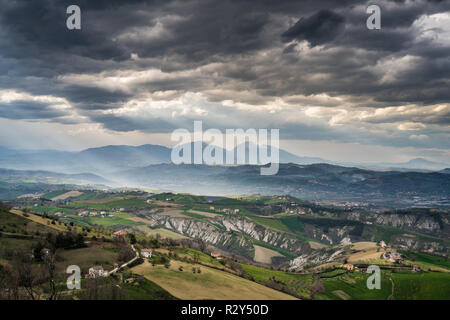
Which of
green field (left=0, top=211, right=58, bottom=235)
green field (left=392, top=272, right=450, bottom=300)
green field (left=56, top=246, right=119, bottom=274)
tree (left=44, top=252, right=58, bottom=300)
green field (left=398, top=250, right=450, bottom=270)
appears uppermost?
tree (left=44, top=252, right=58, bottom=300)

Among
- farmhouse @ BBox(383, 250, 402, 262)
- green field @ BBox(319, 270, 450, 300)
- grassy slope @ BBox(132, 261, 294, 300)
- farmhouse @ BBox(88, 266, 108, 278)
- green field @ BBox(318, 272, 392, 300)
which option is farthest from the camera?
farmhouse @ BBox(383, 250, 402, 262)

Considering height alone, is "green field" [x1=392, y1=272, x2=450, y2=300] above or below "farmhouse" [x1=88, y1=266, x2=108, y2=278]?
below

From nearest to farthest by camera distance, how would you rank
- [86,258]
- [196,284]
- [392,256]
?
[196,284], [86,258], [392,256]

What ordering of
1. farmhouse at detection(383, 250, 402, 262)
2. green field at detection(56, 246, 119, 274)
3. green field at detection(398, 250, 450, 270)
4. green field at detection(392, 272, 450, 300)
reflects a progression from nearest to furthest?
1. green field at detection(56, 246, 119, 274)
2. green field at detection(392, 272, 450, 300)
3. farmhouse at detection(383, 250, 402, 262)
4. green field at detection(398, 250, 450, 270)

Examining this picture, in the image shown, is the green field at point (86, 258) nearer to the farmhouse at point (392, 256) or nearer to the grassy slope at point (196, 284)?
the grassy slope at point (196, 284)

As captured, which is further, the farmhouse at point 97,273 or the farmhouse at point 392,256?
the farmhouse at point 392,256

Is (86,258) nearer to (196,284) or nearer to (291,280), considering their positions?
(196,284)

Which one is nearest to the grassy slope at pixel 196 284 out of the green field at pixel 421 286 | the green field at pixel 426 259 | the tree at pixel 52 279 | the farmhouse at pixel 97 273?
the farmhouse at pixel 97 273

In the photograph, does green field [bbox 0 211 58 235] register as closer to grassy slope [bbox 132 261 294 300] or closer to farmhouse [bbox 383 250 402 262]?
grassy slope [bbox 132 261 294 300]

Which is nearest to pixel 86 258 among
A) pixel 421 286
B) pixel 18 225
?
pixel 18 225

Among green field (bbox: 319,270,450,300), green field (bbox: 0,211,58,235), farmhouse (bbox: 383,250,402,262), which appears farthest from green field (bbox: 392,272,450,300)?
green field (bbox: 0,211,58,235)
